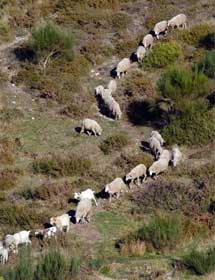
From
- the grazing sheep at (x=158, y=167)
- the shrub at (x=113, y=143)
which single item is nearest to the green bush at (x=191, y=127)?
the shrub at (x=113, y=143)

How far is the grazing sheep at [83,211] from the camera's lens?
70.6 ft

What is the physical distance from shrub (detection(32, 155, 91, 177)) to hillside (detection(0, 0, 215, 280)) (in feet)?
0.11

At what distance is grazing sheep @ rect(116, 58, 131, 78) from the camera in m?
30.4

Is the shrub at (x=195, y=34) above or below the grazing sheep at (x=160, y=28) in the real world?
below

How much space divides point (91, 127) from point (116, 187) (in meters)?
4.00

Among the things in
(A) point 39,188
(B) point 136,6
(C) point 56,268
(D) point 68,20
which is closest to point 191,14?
(B) point 136,6

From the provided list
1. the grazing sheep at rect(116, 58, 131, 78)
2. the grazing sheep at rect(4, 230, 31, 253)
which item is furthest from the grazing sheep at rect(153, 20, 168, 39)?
the grazing sheep at rect(4, 230, 31, 253)

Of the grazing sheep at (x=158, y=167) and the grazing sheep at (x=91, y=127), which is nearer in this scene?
the grazing sheep at (x=158, y=167)

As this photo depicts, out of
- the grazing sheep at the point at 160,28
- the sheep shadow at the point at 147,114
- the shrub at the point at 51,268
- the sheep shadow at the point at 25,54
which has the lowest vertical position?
the shrub at the point at 51,268

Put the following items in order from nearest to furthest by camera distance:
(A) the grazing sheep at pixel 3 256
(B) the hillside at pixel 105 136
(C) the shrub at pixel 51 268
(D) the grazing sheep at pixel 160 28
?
(C) the shrub at pixel 51 268
(A) the grazing sheep at pixel 3 256
(B) the hillside at pixel 105 136
(D) the grazing sheep at pixel 160 28

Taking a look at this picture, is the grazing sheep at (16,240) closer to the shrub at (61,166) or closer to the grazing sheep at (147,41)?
the shrub at (61,166)


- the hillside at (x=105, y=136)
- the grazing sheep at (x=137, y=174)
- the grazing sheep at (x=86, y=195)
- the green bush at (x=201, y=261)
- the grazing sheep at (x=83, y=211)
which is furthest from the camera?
the grazing sheep at (x=137, y=174)

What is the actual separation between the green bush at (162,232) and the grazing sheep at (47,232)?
197 centimetres

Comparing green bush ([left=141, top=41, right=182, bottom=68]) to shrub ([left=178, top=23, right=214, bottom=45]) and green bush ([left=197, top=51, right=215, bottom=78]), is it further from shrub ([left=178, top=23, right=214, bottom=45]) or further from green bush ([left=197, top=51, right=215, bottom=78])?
green bush ([left=197, top=51, right=215, bottom=78])
